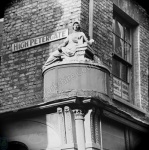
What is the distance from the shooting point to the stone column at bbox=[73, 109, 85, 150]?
7.73 metres

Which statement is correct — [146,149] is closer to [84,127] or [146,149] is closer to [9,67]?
[84,127]

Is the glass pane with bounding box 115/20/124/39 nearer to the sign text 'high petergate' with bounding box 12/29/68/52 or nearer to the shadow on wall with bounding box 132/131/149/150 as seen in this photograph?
the sign text 'high petergate' with bounding box 12/29/68/52

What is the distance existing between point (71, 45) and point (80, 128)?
1777 millimetres

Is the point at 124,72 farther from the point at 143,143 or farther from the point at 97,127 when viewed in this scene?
the point at 97,127

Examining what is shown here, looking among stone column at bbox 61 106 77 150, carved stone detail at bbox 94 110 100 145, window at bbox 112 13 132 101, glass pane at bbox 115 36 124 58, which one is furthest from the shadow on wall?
glass pane at bbox 115 36 124 58

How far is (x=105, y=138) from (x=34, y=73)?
7.82ft

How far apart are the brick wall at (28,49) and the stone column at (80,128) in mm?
1549

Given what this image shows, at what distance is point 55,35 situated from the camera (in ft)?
31.5

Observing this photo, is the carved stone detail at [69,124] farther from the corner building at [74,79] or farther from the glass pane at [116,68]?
the glass pane at [116,68]

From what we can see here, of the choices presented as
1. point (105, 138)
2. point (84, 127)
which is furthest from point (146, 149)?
point (84, 127)

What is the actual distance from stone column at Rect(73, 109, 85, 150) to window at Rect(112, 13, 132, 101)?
264 centimetres

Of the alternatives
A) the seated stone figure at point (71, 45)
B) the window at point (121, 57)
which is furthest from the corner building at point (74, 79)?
the seated stone figure at point (71, 45)

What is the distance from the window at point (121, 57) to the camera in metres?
10.6

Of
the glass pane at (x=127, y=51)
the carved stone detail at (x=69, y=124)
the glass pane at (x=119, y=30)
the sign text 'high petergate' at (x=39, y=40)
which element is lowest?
the carved stone detail at (x=69, y=124)
